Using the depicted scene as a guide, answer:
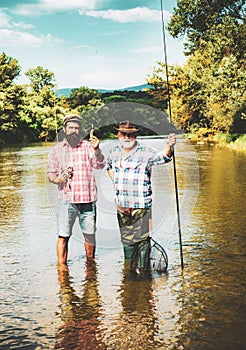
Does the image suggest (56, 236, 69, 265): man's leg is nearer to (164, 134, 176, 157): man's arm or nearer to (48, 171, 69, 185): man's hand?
(48, 171, 69, 185): man's hand

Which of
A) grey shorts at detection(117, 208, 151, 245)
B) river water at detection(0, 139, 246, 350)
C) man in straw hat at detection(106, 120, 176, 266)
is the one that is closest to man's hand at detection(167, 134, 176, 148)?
man in straw hat at detection(106, 120, 176, 266)

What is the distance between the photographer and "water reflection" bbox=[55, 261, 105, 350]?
516 centimetres

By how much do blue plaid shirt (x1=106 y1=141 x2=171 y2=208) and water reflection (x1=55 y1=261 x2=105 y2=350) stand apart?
102 cm

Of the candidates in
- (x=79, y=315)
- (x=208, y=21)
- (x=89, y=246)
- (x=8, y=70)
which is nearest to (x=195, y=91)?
(x=208, y=21)

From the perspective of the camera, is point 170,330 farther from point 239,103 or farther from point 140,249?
point 239,103

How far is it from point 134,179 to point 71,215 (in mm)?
1038

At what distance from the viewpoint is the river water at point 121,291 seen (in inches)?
207

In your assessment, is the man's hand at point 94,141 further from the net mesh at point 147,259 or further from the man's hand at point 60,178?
the net mesh at point 147,259

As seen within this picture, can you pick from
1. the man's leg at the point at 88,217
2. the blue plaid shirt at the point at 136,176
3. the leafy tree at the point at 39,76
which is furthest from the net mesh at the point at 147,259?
the leafy tree at the point at 39,76

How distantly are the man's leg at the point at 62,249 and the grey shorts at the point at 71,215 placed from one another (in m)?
0.09

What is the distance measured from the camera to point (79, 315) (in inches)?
231

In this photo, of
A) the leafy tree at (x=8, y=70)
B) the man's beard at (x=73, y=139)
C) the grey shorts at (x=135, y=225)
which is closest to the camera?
the grey shorts at (x=135, y=225)

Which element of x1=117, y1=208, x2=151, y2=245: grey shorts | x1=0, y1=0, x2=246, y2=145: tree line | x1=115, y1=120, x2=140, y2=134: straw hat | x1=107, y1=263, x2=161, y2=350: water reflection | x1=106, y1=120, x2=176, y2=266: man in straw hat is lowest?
x1=107, y1=263, x2=161, y2=350: water reflection

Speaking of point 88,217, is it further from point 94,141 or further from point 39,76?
point 39,76
